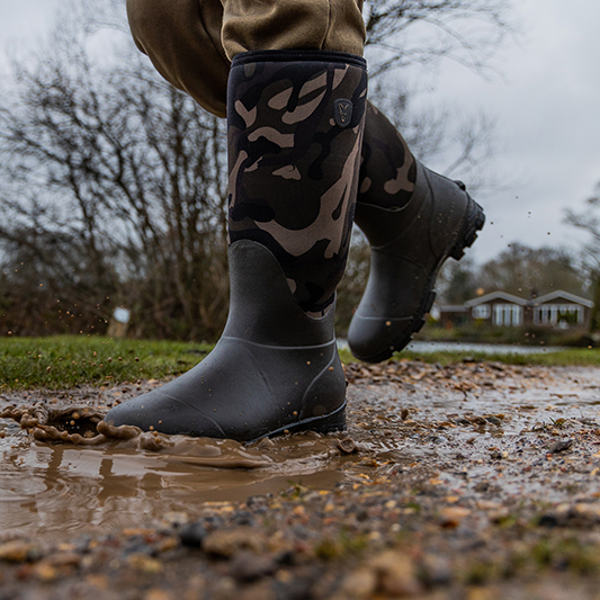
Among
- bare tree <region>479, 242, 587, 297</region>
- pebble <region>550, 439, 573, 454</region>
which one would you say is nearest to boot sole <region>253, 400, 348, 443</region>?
→ pebble <region>550, 439, 573, 454</region>

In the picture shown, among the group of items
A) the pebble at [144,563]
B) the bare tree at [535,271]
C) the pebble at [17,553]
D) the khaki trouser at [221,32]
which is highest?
the bare tree at [535,271]

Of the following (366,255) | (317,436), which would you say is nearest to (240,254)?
(317,436)

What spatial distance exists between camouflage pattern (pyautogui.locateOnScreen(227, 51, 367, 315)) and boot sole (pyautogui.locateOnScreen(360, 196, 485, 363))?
743 millimetres

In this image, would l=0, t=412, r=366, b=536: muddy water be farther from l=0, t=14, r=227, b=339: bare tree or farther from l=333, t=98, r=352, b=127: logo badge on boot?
l=0, t=14, r=227, b=339: bare tree

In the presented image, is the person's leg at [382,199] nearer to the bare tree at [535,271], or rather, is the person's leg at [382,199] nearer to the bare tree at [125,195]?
the bare tree at [125,195]

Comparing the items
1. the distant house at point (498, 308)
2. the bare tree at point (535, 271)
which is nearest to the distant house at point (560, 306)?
the distant house at point (498, 308)

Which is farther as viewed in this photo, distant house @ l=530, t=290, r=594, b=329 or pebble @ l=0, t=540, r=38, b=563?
distant house @ l=530, t=290, r=594, b=329

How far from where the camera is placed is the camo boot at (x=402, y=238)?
1780mm

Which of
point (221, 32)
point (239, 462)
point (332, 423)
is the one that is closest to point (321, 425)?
point (332, 423)

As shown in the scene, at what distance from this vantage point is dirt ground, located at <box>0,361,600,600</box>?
47cm

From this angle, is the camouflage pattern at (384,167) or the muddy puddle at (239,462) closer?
the muddy puddle at (239,462)

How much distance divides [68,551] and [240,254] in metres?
0.81

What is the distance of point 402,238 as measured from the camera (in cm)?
188

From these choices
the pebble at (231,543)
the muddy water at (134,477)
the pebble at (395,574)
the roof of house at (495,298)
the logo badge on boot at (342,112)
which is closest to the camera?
the pebble at (395,574)
